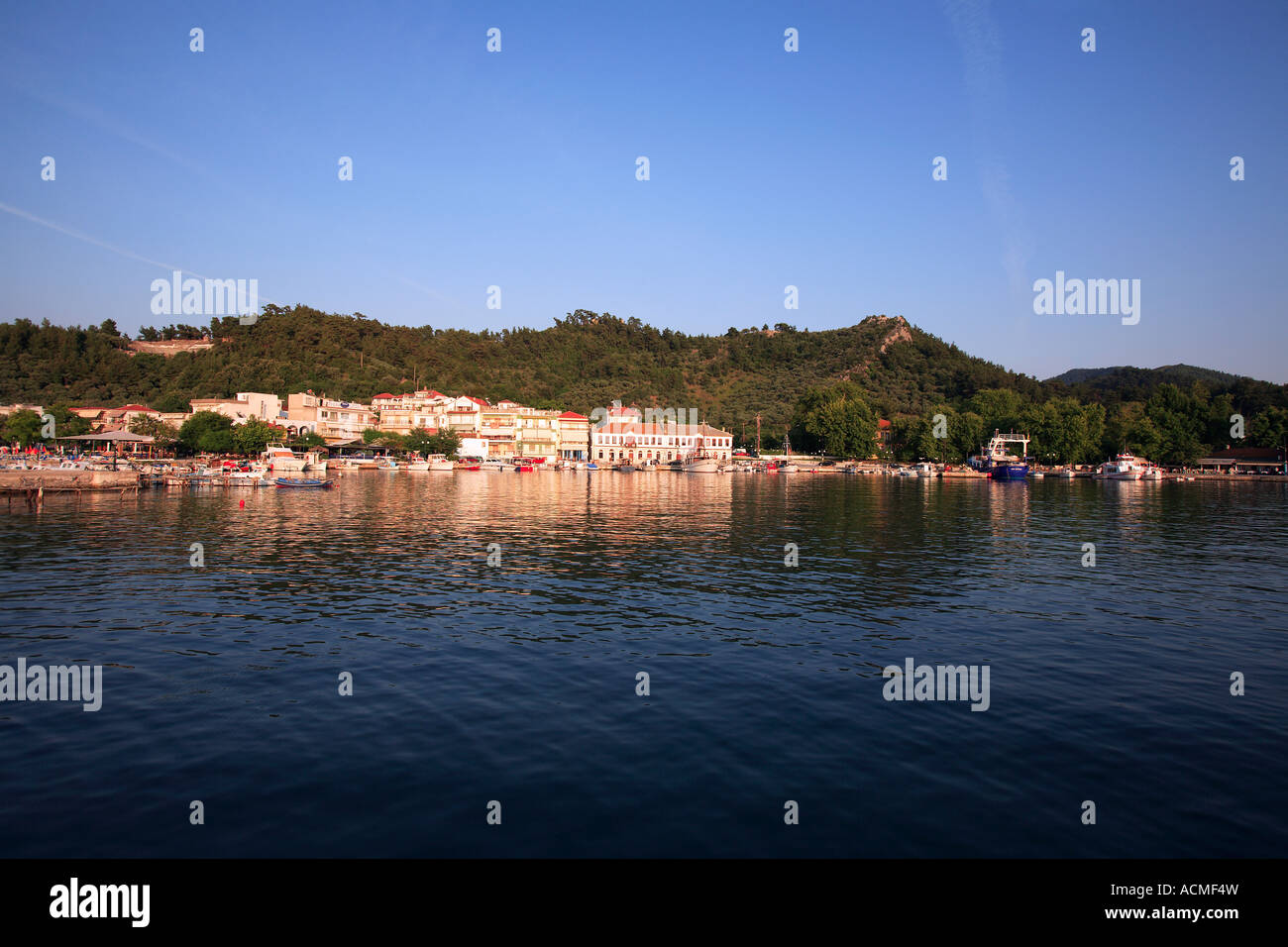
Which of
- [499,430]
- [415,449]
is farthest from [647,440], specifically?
[415,449]

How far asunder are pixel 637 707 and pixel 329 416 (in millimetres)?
135130

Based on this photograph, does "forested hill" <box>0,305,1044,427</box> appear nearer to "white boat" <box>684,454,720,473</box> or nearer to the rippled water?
"white boat" <box>684,454,720,473</box>

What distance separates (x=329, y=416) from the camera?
135m

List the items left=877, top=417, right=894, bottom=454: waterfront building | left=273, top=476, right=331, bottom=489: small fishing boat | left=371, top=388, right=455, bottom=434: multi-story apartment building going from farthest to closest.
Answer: left=877, top=417, right=894, bottom=454: waterfront building
left=371, top=388, right=455, bottom=434: multi-story apartment building
left=273, top=476, right=331, bottom=489: small fishing boat

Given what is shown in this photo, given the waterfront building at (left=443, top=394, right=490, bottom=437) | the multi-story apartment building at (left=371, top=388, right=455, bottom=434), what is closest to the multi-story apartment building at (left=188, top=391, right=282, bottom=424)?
the multi-story apartment building at (left=371, top=388, right=455, bottom=434)

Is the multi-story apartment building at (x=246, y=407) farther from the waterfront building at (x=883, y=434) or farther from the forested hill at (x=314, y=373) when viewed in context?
the waterfront building at (x=883, y=434)

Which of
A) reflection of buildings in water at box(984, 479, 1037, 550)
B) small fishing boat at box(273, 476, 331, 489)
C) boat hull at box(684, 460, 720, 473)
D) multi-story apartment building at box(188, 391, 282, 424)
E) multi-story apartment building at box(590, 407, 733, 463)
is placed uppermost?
multi-story apartment building at box(188, 391, 282, 424)

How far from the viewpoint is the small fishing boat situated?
69.9m

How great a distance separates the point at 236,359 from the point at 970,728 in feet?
552

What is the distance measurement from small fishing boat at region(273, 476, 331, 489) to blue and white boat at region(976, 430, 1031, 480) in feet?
298

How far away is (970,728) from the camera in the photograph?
12203mm
